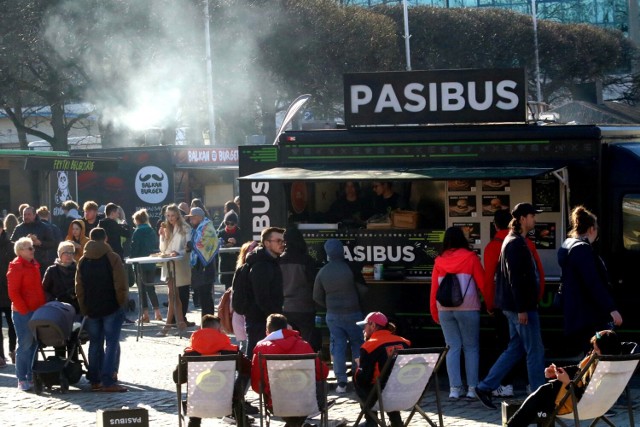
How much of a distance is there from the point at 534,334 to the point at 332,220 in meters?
3.25

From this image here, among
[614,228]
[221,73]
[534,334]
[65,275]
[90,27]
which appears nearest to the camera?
[534,334]

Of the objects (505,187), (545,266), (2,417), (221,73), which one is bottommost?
(2,417)

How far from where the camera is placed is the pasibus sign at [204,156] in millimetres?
29922

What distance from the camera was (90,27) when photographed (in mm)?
40719

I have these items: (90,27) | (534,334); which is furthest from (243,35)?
(534,334)

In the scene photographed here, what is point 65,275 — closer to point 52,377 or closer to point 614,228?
point 52,377

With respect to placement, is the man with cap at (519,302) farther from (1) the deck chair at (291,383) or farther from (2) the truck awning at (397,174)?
(1) the deck chair at (291,383)

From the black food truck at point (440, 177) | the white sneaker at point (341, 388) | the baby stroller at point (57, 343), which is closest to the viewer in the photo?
the white sneaker at point (341, 388)

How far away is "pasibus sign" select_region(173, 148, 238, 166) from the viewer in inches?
1178

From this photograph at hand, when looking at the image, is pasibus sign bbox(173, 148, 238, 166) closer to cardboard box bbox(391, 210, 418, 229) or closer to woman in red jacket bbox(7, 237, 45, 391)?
woman in red jacket bbox(7, 237, 45, 391)

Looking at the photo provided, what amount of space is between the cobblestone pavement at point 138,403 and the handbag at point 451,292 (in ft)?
2.70

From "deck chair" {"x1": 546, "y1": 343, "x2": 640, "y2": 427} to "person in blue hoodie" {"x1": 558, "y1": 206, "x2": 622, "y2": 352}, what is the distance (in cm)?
159

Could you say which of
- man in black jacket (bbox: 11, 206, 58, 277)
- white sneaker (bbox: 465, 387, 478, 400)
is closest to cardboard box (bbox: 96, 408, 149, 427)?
white sneaker (bbox: 465, 387, 478, 400)

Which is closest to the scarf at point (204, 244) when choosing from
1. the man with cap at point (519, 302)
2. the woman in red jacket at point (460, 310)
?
the woman in red jacket at point (460, 310)
